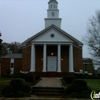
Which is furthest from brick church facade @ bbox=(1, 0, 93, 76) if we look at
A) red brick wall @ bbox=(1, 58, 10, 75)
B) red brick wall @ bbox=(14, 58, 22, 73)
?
red brick wall @ bbox=(1, 58, 10, 75)

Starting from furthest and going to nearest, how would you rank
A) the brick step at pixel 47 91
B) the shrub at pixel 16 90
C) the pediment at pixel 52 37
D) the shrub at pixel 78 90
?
the pediment at pixel 52 37 → the brick step at pixel 47 91 → the shrub at pixel 78 90 → the shrub at pixel 16 90

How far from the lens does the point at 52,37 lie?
29.7 m

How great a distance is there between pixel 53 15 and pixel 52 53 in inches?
471

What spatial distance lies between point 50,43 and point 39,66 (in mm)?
4514

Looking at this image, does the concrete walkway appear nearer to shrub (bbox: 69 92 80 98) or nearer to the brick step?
the brick step

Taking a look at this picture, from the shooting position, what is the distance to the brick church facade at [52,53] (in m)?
29.1

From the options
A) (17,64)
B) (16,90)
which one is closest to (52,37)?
(17,64)

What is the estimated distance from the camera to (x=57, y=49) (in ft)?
99.6

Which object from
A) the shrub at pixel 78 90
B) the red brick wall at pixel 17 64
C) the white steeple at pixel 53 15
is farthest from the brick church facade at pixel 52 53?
the shrub at pixel 78 90

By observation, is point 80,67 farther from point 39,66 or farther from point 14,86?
point 14,86

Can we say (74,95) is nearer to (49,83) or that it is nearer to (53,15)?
(49,83)

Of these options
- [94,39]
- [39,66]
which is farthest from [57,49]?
[94,39]

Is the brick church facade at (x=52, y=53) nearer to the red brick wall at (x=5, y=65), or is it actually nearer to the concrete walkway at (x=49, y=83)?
the red brick wall at (x=5, y=65)

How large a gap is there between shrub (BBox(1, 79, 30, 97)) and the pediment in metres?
18.9
